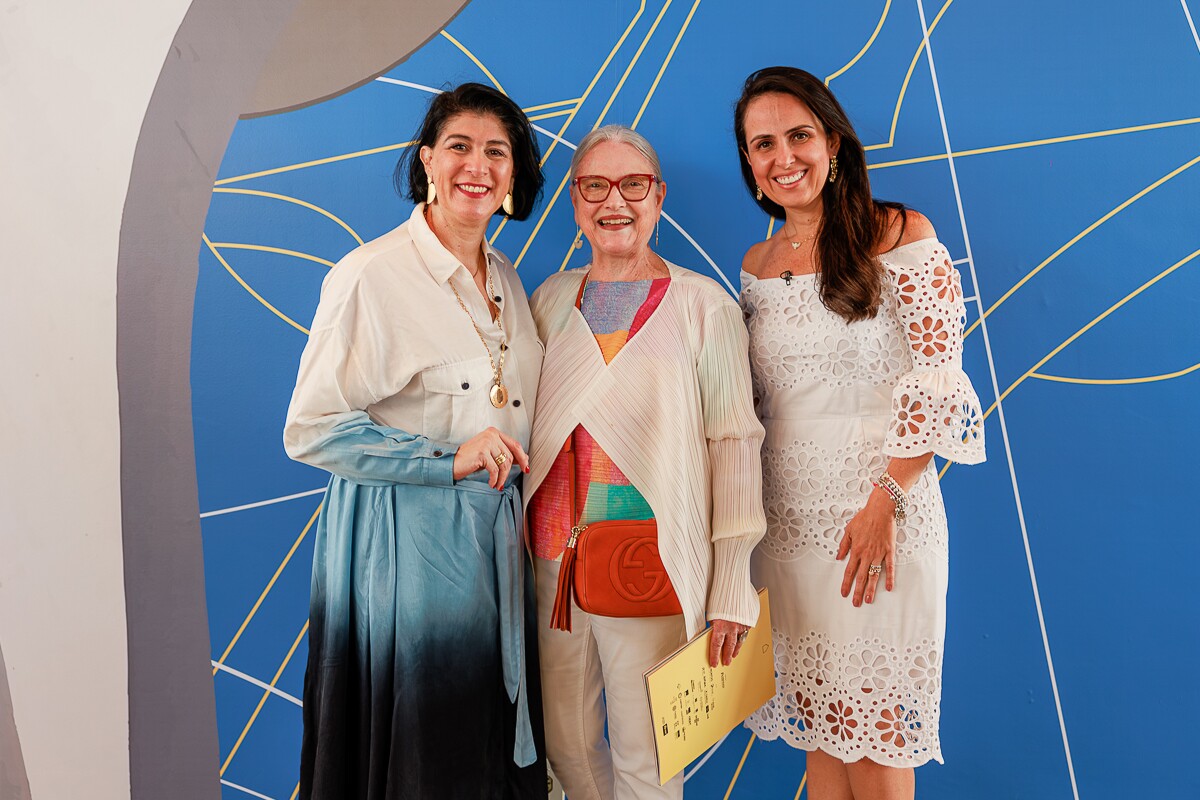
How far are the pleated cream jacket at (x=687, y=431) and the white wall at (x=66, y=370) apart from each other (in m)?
1.30

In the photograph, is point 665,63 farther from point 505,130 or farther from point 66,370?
point 66,370

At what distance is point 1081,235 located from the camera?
2.18m

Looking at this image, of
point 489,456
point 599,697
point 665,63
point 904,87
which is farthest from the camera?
point 665,63

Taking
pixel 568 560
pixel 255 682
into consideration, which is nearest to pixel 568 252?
pixel 568 560

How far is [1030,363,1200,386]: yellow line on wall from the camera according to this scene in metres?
2.14

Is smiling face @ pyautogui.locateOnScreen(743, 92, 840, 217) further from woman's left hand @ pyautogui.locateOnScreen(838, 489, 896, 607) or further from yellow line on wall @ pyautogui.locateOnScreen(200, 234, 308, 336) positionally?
yellow line on wall @ pyautogui.locateOnScreen(200, 234, 308, 336)

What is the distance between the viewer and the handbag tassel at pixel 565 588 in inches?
75.3

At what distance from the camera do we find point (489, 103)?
77.8 inches

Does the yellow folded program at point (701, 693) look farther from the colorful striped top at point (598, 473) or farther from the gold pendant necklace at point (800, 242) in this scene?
the gold pendant necklace at point (800, 242)

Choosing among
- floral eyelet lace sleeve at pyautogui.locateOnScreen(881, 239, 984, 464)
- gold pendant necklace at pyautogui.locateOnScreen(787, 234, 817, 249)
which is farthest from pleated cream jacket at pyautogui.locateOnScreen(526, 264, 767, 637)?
floral eyelet lace sleeve at pyautogui.locateOnScreen(881, 239, 984, 464)

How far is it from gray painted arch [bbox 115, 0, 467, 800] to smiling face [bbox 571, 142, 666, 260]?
74 centimetres

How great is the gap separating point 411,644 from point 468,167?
1027mm

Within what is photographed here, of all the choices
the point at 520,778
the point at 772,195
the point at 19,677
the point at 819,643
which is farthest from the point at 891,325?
the point at 19,677

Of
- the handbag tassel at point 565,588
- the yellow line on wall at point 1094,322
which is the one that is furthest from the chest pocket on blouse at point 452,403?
the yellow line on wall at point 1094,322
